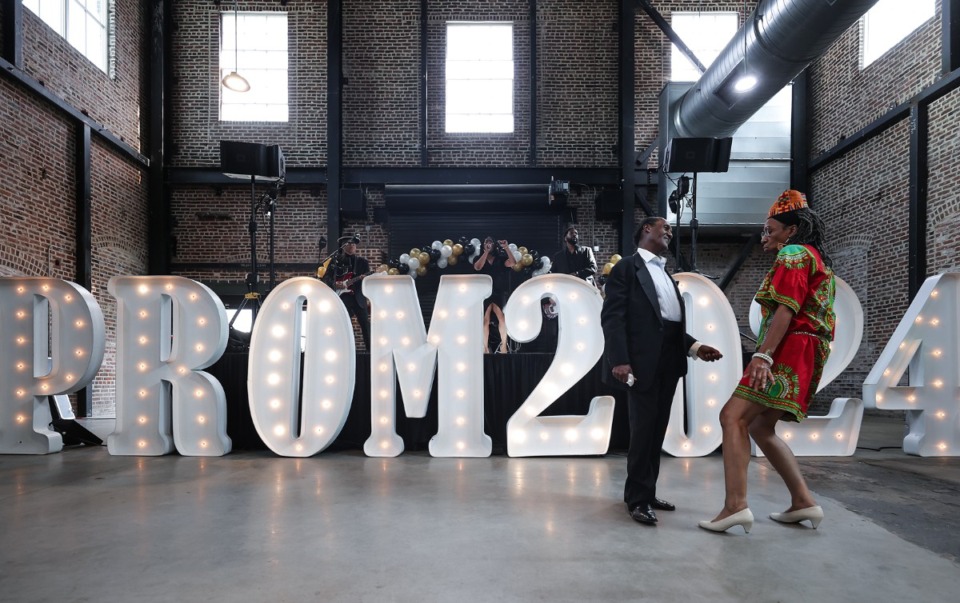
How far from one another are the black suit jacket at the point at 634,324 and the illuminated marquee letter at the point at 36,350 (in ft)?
11.6

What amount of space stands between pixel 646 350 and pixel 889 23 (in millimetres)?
8082

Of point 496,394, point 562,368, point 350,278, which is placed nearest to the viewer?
point 562,368

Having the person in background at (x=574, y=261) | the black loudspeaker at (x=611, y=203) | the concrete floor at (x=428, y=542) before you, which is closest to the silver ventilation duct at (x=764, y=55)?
the black loudspeaker at (x=611, y=203)

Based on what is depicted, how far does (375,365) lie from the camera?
4.01 metres

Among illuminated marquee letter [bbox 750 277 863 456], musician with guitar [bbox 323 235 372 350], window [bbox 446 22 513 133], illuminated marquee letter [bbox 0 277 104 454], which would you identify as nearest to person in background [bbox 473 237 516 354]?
musician with guitar [bbox 323 235 372 350]

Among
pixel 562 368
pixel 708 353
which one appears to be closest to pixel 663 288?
pixel 708 353

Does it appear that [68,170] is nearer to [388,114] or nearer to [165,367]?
[388,114]

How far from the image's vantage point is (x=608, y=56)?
32.7 ft

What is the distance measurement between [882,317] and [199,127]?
10697mm

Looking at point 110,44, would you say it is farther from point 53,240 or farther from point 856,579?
point 856,579

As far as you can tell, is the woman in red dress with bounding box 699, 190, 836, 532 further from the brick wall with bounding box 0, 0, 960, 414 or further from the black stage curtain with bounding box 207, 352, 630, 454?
the brick wall with bounding box 0, 0, 960, 414

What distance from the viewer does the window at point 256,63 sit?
9.86m

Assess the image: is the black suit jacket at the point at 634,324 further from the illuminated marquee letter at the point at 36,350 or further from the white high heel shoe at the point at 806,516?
the illuminated marquee letter at the point at 36,350

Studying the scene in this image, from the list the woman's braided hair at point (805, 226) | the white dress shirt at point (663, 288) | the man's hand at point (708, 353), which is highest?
the woman's braided hair at point (805, 226)
